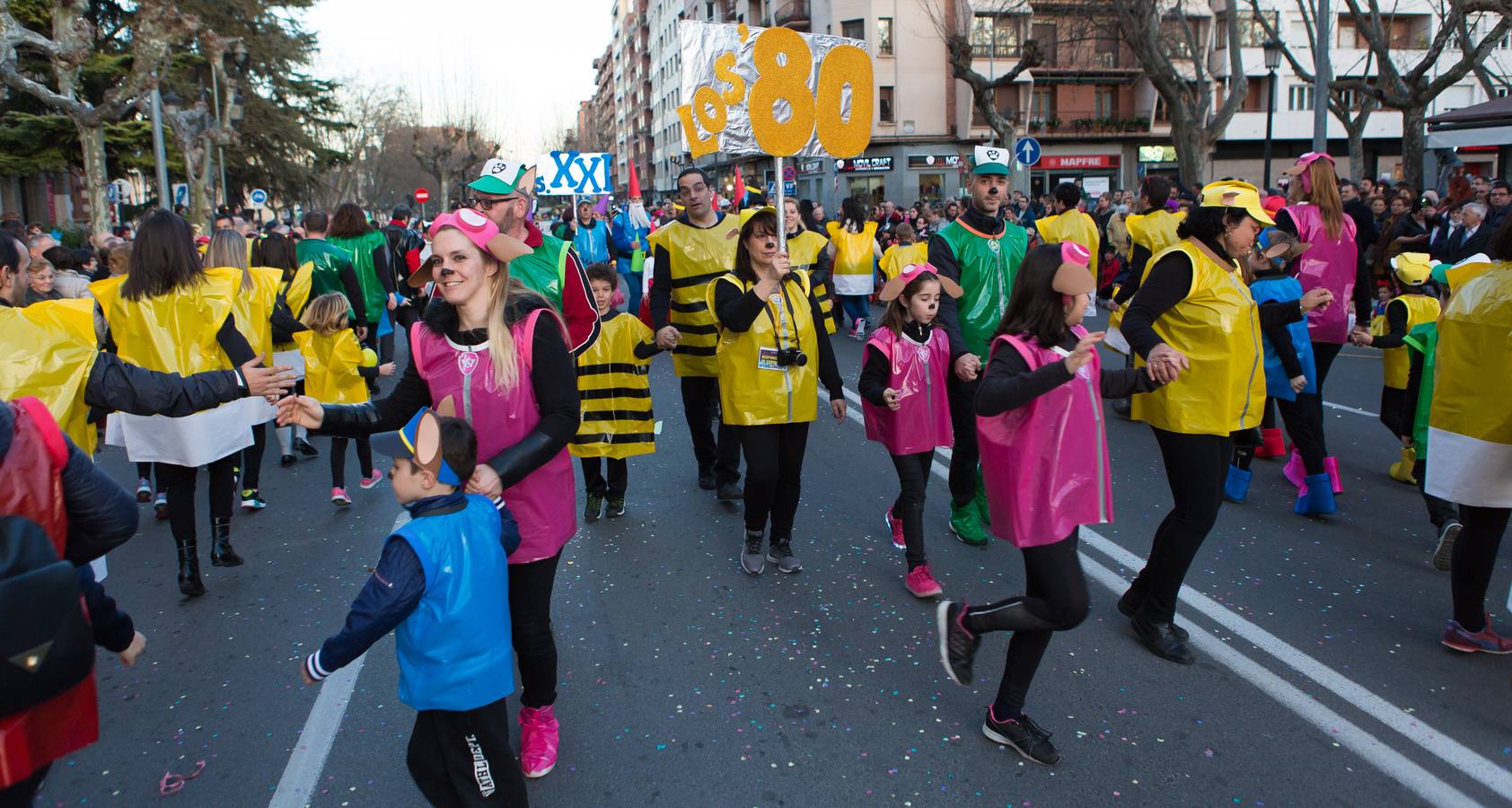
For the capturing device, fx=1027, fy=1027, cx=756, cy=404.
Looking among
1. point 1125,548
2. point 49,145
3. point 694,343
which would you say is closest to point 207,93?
point 49,145

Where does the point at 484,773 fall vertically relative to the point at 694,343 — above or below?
below

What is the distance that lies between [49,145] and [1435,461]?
38061 mm

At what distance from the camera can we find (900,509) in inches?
202

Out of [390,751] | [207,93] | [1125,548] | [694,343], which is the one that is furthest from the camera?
[207,93]

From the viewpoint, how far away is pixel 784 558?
5281mm

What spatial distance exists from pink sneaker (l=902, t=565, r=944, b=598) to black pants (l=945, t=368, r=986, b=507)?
823 mm

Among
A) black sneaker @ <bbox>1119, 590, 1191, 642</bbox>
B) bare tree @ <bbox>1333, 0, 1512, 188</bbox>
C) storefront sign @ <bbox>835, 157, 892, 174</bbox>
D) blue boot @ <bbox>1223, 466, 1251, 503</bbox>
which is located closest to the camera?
black sneaker @ <bbox>1119, 590, 1191, 642</bbox>

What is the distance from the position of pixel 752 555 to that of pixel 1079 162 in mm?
49021

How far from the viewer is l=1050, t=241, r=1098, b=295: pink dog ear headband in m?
3.25

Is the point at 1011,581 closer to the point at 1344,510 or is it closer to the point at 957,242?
the point at 957,242

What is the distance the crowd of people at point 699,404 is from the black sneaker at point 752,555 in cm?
2

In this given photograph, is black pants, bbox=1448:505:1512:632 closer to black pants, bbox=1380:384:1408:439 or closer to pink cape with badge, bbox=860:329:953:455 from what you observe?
pink cape with badge, bbox=860:329:953:455

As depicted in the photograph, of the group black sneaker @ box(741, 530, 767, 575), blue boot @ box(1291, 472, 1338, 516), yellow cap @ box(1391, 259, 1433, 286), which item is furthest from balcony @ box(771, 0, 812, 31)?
black sneaker @ box(741, 530, 767, 575)

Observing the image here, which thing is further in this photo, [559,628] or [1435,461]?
[559,628]
